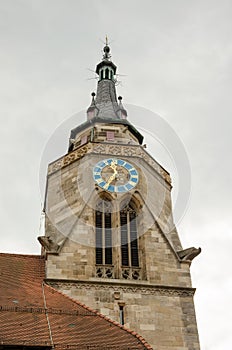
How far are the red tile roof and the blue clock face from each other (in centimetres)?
455

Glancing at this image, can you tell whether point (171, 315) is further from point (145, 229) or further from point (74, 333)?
point (74, 333)

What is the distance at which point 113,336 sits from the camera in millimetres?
16516

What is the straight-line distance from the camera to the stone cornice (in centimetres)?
2061

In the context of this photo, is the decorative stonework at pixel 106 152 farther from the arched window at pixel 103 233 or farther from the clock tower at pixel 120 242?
the arched window at pixel 103 233

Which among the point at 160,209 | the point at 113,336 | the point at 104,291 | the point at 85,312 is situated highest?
the point at 160,209

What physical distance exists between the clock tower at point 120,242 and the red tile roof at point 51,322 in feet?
3.79

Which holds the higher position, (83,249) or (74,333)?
(83,249)

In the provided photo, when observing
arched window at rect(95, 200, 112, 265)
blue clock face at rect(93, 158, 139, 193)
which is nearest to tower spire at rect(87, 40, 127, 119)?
blue clock face at rect(93, 158, 139, 193)

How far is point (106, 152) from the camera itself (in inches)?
984

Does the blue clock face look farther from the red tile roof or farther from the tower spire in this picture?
the tower spire

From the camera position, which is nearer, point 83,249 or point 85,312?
point 85,312

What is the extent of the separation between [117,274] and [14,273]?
3.36m

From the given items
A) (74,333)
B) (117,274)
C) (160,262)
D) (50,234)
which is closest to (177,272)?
(160,262)

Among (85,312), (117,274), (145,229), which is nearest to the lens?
(85,312)
